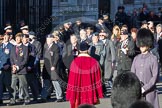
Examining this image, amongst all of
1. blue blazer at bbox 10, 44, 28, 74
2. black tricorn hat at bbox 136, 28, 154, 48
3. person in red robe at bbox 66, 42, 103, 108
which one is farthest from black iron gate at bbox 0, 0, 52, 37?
black tricorn hat at bbox 136, 28, 154, 48

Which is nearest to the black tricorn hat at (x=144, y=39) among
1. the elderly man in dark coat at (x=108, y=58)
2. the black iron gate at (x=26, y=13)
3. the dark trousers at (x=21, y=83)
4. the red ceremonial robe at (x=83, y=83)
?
the red ceremonial robe at (x=83, y=83)

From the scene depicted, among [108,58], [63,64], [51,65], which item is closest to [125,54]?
[108,58]

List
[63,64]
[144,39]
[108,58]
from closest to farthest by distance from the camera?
[144,39]
[63,64]
[108,58]

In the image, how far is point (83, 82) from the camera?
12.3 meters

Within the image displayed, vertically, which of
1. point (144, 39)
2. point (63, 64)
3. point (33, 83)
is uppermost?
point (144, 39)

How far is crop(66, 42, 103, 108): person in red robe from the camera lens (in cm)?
1220

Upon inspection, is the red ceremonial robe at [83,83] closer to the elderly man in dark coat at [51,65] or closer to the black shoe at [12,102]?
the black shoe at [12,102]

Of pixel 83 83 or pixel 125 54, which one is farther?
pixel 125 54

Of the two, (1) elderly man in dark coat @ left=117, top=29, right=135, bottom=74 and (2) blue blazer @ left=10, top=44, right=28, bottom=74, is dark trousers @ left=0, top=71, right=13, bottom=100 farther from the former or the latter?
(1) elderly man in dark coat @ left=117, top=29, right=135, bottom=74

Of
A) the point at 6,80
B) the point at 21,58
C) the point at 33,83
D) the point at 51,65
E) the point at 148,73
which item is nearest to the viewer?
the point at 148,73

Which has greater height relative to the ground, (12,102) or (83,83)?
(83,83)

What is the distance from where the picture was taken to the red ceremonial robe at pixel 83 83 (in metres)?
12.2

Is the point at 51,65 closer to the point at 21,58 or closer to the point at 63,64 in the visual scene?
the point at 63,64

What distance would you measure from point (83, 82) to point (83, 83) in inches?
1.1
